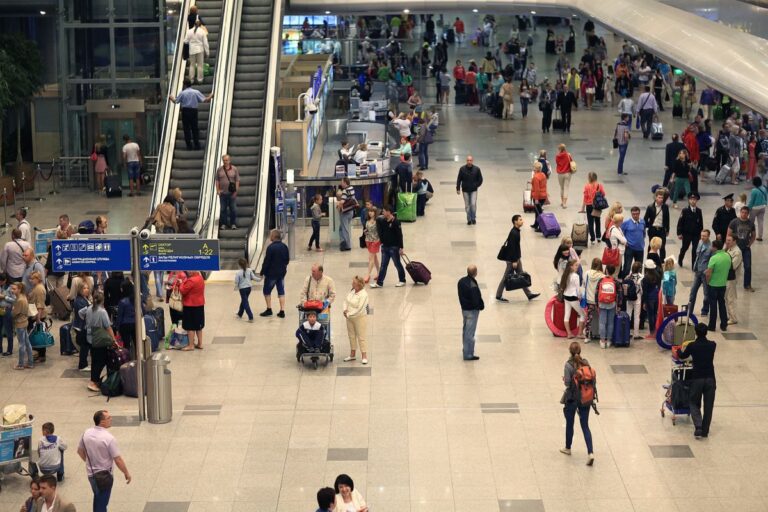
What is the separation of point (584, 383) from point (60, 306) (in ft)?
29.2

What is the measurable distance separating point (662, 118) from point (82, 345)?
2485cm

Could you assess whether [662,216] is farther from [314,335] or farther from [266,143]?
[266,143]

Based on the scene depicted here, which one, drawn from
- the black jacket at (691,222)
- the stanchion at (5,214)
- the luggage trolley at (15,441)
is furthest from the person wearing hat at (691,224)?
the stanchion at (5,214)

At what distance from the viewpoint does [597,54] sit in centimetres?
4900

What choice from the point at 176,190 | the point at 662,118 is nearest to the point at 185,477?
the point at 176,190

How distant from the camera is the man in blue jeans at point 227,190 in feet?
79.5

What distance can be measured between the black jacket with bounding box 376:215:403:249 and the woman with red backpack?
732 cm

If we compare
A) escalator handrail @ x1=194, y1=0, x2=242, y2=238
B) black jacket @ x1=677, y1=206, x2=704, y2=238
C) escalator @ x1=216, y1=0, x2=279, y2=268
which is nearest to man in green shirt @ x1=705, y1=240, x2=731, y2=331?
black jacket @ x1=677, y1=206, x2=704, y2=238

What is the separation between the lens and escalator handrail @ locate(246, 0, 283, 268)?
23969mm

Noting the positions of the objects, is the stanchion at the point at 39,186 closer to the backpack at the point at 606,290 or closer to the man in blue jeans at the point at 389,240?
the man in blue jeans at the point at 389,240

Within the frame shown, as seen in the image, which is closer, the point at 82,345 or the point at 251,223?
the point at 82,345

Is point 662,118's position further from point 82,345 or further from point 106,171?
point 82,345

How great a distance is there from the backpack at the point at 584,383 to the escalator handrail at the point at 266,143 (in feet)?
32.4

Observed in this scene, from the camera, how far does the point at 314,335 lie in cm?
1786
